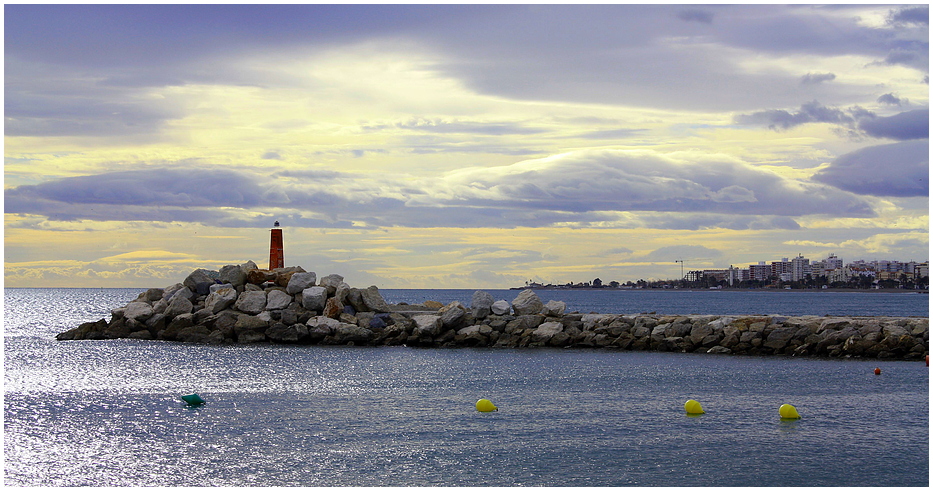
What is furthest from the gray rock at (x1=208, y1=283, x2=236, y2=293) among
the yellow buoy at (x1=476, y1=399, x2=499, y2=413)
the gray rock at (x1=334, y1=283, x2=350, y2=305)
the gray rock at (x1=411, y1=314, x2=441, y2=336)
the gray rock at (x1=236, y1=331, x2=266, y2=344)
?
the yellow buoy at (x1=476, y1=399, x2=499, y2=413)

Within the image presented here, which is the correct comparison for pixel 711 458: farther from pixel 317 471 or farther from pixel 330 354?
pixel 330 354

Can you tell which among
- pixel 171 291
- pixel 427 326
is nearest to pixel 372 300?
pixel 427 326

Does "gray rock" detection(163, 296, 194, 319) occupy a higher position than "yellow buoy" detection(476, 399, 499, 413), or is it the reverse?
"gray rock" detection(163, 296, 194, 319)

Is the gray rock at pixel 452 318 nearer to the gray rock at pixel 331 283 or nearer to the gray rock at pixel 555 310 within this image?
the gray rock at pixel 555 310

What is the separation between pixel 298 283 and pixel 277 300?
1260mm

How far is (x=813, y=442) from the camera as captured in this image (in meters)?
15.5

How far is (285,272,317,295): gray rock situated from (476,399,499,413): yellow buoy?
Answer: 20072 mm

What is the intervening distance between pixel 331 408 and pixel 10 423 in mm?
6900

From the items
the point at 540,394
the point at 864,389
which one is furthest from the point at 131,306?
the point at 864,389

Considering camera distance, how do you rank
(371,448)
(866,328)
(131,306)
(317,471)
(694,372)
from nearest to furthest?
1. (317,471)
2. (371,448)
3. (694,372)
4. (866,328)
5. (131,306)

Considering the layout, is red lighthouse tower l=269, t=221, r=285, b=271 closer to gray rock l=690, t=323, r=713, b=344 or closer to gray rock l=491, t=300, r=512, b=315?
gray rock l=491, t=300, r=512, b=315

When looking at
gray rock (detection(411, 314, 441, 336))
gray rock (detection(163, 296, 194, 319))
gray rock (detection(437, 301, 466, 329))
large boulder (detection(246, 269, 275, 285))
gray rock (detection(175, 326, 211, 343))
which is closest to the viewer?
gray rock (detection(411, 314, 441, 336))

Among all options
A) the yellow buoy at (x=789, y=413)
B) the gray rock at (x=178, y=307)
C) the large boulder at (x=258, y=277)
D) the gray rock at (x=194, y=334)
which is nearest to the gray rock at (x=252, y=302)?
the gray rock at (x=194, y=334)

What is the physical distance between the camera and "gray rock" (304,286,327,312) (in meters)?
36.3
